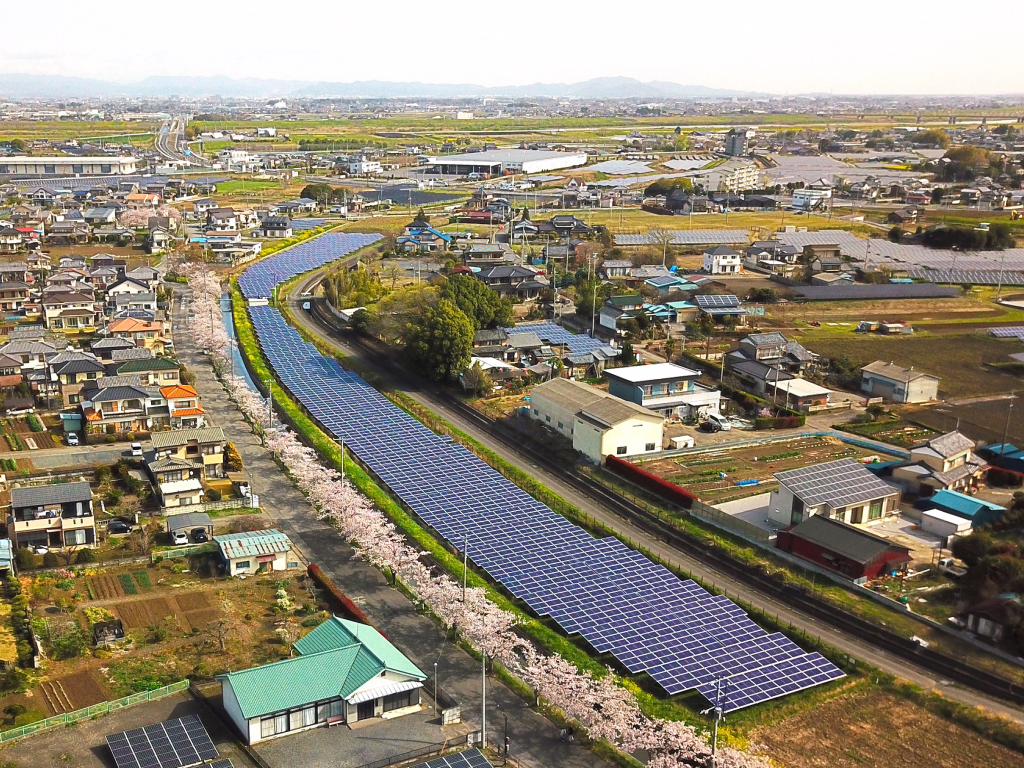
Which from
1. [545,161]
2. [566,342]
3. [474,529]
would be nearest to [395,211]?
[545,161]

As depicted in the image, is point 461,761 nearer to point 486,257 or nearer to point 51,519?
point 51,519

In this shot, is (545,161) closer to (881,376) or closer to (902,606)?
(881,376)

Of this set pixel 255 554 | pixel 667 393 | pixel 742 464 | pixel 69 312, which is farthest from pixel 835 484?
pixel 69 312

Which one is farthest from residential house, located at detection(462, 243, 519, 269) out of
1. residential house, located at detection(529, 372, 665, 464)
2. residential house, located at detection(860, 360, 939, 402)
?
residential house, located at detection(529, 372, 665, 464)

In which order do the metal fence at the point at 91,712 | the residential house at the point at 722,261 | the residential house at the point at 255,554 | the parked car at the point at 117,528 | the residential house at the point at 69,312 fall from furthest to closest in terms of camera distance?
the residential house at the point at 722,261
the residential house at the point at 69,312
the parked car at the point at 117,528
the residential house at the point at 255,554
the metal fence at the point at 91,712

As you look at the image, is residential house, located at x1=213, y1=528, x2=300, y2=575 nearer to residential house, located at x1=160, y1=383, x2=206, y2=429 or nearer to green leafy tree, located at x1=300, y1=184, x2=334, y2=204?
residential house, located at x1=160, y1=383, x2=206, y2=429

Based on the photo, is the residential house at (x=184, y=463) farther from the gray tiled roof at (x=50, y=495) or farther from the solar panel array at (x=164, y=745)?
the solar panel array at (x=164, y=745)

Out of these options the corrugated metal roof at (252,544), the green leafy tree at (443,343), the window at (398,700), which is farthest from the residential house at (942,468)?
the corrugated metal roof at (252,544)
